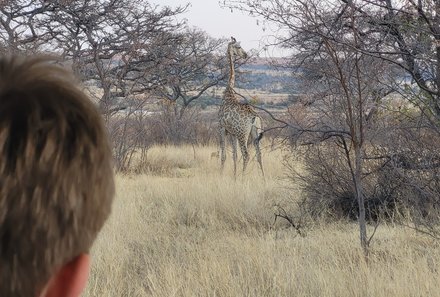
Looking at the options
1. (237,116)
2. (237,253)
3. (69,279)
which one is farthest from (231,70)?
(69,279)

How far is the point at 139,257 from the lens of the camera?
516cm

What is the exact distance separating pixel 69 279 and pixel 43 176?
0.19m

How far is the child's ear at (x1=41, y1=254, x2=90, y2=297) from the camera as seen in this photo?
1030 mm

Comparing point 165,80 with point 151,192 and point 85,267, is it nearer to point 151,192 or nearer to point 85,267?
point 151,192

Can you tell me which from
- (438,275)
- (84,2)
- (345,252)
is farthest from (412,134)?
(84,2)

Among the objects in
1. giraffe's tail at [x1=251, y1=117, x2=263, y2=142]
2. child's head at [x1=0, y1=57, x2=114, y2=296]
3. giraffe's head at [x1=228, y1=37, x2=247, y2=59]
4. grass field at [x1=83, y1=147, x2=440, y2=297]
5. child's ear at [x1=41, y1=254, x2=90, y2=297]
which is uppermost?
giraffe's head at [x1=228, y1=37, x2=247, y2=59]

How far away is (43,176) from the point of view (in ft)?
3.18

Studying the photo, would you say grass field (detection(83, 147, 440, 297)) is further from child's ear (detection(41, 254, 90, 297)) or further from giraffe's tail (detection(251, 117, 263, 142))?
child's ear (detection(41, 254, 90, 297))

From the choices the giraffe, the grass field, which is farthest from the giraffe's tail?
the grass field

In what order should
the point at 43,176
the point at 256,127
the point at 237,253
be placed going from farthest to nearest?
the point at 256,127 → the point at 237,253 → the point at 43,176

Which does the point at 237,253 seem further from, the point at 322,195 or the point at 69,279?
the point at 69,279

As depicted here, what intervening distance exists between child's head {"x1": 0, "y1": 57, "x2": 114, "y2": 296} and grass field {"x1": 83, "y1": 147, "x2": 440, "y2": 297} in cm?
289

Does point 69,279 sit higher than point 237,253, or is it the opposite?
point 69,279

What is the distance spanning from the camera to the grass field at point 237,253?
4027 mm
